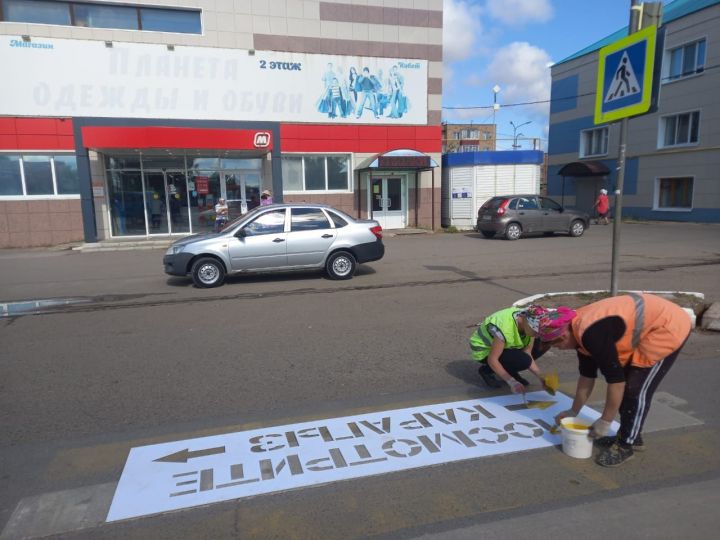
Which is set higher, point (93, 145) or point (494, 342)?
point (93, 145)

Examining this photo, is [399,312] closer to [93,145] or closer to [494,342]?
[494,342]

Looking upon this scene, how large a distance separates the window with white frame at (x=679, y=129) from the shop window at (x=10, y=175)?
28.3 meters

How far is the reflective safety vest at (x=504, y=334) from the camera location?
4.29m

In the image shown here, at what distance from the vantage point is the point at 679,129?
82.9 feet

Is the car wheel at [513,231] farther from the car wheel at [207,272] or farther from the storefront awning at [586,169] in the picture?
the storefront awning at [586,169]

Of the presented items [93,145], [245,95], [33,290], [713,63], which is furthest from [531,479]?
[713,63]

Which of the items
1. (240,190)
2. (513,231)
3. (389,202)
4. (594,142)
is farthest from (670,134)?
(240,190)

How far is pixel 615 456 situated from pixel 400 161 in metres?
17.1

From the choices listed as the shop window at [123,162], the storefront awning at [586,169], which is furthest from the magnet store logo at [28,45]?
the storefront awning at [586,169]

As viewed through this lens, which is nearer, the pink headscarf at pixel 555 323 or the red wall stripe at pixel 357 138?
the pink headscarf at pixel 555 323

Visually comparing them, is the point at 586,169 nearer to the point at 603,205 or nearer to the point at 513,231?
the point at 603,205

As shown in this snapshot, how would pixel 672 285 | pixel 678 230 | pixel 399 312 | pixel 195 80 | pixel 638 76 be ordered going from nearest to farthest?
pixel 638 76 → pixel 399 312 → pixel 672 285 → pixel 195 80 → pixel 678 230

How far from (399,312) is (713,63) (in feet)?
77.6

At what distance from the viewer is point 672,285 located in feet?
30.6
